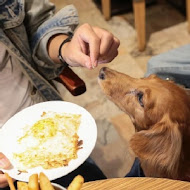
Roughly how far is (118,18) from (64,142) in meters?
1.95

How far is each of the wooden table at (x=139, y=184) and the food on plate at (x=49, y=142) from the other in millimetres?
141

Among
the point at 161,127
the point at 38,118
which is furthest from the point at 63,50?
the point at 161,127

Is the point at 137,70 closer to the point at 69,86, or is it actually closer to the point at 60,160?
the point at 69,86

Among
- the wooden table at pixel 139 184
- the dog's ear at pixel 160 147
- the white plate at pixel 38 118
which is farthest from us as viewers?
the dog's ear at pixel 160 147

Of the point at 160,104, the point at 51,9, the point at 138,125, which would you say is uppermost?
the point at 51,9

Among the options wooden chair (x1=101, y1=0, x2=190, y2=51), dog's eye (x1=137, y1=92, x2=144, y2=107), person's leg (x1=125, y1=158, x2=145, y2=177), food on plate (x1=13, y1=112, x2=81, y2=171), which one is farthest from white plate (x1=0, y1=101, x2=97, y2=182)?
wooden chair (x1=101, y1=0, x2=190, y2=51)

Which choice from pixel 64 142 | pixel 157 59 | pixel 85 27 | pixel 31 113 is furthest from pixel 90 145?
pixel 157 59

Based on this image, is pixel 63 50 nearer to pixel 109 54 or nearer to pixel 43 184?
pixel 109 54

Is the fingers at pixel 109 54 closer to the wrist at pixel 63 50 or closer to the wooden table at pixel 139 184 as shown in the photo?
the wrist at pixel 63 50

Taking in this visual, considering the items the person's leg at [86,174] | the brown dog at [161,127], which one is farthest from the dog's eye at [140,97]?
the person's leg at [86,174]

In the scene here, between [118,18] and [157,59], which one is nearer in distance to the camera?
[157,59]

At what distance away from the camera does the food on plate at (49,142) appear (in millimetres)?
788

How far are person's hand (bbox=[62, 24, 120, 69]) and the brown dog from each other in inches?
7.3

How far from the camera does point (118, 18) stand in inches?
103
